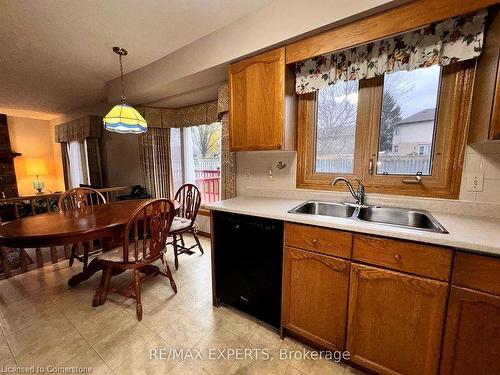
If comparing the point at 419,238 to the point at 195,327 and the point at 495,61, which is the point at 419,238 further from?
the point at 195,327

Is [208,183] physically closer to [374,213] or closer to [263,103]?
[263,103]

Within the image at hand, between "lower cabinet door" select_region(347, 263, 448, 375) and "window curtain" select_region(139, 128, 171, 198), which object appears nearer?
"lower cabinet door" select_region(347, 263, 448, 375)

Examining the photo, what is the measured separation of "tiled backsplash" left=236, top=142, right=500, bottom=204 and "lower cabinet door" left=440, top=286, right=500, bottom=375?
0.73 metres

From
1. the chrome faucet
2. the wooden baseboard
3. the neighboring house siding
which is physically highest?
the neighboring house siding

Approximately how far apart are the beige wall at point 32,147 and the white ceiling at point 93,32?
2.83 metres

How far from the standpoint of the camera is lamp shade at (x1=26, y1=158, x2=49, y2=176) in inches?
192

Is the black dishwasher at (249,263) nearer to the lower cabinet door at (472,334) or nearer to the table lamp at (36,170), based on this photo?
the lower cabinet door at (472,334)

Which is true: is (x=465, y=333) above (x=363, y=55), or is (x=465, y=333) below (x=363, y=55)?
below

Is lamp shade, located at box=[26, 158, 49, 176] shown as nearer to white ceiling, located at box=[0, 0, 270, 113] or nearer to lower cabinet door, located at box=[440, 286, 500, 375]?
white ceiling, located at box=[0, 0, 270, 113]

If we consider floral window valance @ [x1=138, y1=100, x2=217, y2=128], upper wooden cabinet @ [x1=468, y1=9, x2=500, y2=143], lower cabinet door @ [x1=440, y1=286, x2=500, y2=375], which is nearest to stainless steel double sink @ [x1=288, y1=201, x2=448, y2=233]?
lower cabinet door @ [x1=440, y1=286, x2=500, y2=375]

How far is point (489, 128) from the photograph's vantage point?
107cm

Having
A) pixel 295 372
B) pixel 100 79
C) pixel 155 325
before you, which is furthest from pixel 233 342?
pixel 100 79

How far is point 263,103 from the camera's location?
1685 millimetres

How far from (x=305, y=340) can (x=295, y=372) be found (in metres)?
0.23
